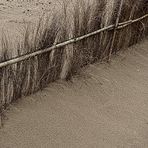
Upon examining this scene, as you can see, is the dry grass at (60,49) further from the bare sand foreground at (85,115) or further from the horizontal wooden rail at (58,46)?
the bare sand foreground at (85,115)

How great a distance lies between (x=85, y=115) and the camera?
12.6 feet

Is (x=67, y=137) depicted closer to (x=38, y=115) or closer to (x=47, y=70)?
(x=38, y=115)

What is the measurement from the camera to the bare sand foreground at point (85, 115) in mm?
3395

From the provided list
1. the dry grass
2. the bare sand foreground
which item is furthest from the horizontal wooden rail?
the bare sand foreground

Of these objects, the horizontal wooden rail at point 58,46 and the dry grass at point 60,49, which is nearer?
the horizontal wooden rail at point 58,46

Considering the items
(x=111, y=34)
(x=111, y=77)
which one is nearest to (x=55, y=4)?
(x=111, y=34)

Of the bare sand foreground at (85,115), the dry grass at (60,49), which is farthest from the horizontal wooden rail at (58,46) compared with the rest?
the bare sand foreground at (85,115)

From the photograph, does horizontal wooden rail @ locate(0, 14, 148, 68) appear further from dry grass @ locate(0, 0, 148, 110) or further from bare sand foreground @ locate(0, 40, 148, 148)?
bare sand foreground @ locate(0, 40, 148, 148)

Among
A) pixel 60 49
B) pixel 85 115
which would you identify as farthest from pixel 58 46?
pixel 85 115

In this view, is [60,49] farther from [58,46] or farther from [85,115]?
[85,115]

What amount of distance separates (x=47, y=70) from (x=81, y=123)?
0.76 m

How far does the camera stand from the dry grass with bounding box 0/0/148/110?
3.58 meters

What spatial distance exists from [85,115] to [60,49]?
33.0 inches

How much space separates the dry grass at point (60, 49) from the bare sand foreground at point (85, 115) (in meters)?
0.16
